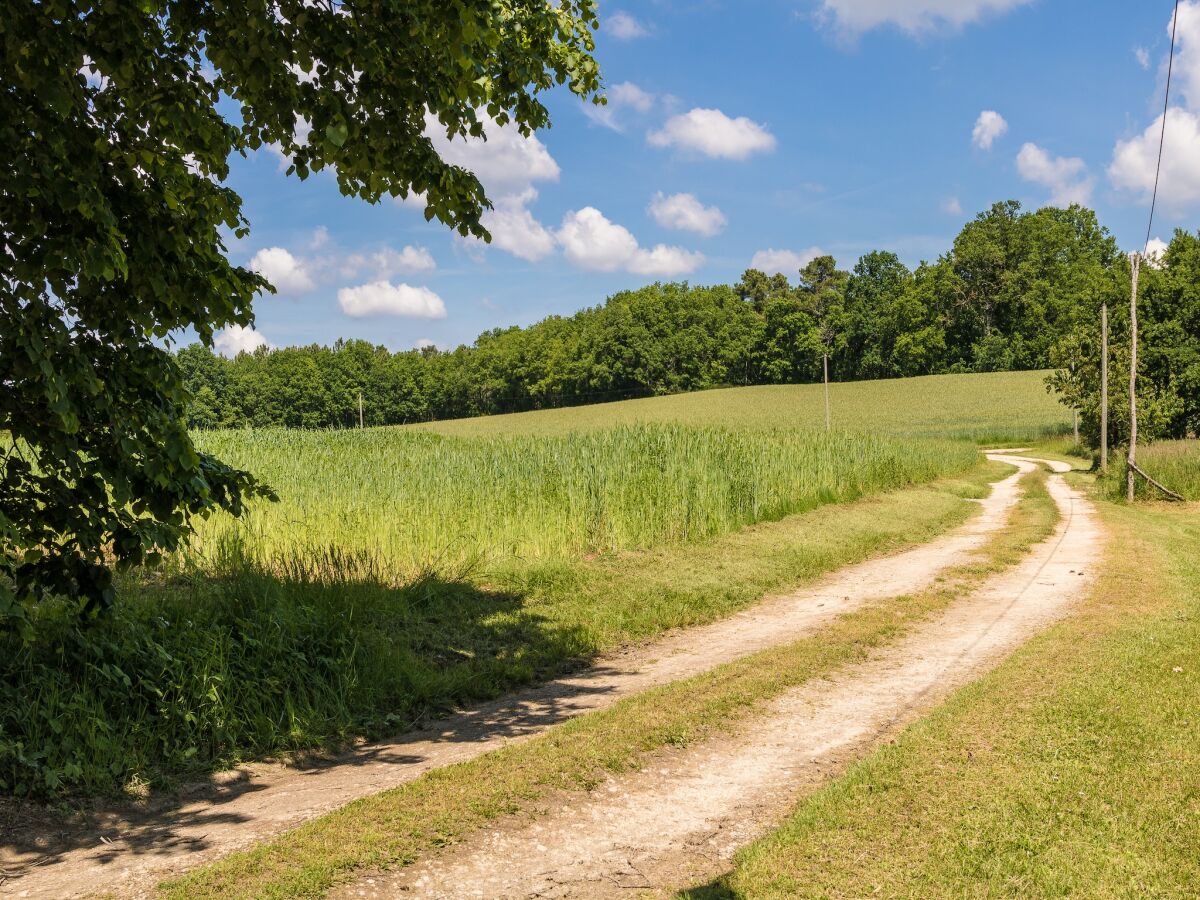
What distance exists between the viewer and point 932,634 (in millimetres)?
9055

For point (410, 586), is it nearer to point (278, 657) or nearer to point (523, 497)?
point (278, 657)

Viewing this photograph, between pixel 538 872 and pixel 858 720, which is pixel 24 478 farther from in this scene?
pixel 858 720

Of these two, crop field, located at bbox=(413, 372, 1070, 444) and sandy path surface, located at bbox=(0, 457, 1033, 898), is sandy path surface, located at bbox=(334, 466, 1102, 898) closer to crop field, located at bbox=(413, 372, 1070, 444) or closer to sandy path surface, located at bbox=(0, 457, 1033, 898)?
sandy path surface, located at bbox=(0, 457, 1033, 898)

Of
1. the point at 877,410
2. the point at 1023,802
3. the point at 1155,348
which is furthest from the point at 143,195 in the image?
the point at 877,410

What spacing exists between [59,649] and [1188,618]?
34.4 ft

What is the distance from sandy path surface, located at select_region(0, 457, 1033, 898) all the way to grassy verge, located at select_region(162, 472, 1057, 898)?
0.27m

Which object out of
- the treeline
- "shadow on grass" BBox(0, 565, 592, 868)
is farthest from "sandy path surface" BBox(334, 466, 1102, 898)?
the treeline

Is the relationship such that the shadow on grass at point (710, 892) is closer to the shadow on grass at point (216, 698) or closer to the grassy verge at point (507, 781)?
the grassy verge at point (507, 781)

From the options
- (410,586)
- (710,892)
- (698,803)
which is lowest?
(698,803)

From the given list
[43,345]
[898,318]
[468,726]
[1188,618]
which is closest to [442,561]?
[468,726]

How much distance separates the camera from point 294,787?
5.37 metres

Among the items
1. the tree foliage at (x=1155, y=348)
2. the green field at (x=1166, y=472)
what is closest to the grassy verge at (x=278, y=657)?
the green field at (x=1166, y=472)

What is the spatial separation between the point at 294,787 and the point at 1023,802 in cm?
422

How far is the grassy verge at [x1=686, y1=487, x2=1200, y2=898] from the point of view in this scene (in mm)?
3863
